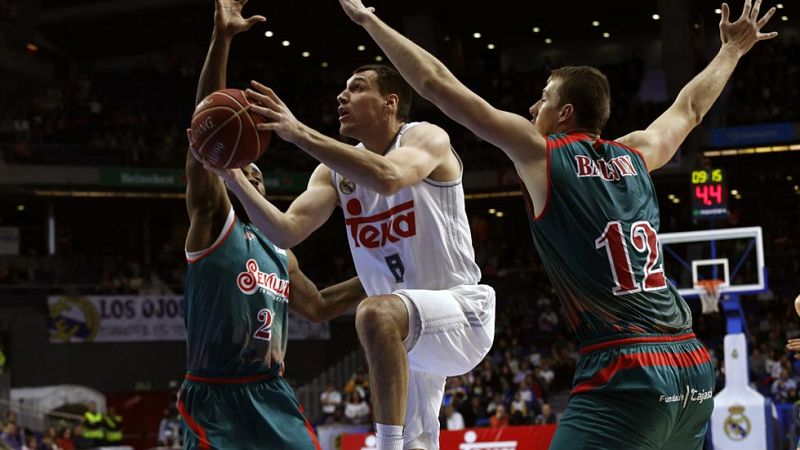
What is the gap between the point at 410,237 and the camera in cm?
539

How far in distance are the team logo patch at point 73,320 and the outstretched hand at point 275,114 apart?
2473cm

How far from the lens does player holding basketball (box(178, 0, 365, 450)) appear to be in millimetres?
5477

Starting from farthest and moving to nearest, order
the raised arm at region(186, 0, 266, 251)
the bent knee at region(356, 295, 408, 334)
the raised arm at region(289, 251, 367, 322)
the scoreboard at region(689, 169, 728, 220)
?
the scoreboard at region(689, 169, 728, 220) < the raised arm at region(289, 251, 367, 322) < the raised arm at region(186, 0, 266, 251) < the bent knee at region(356, 295, 408, 334)

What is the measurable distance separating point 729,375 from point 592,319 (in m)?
12.3

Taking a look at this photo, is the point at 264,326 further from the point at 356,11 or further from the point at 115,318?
the point at 115,318

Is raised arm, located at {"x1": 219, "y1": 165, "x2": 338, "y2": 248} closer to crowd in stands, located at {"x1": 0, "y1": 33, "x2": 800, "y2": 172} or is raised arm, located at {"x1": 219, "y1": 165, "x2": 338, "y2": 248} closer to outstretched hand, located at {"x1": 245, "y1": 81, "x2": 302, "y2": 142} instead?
outstretched hand, located at {"x1": 245, "y1": 81, "x2": 302, "y2": 142}

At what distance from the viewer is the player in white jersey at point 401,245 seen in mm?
4785

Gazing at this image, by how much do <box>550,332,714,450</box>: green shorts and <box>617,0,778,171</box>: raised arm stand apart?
991 mm

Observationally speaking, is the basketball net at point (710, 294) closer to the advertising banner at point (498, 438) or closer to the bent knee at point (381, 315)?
the advertising banner at point (498, 438)

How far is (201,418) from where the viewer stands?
5.54m

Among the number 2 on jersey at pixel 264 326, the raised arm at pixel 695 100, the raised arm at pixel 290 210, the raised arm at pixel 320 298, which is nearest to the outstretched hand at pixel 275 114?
the raised arm at pixel 290 210

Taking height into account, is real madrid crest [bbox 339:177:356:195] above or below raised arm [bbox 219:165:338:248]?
above

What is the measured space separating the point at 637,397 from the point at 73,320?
25991 mm

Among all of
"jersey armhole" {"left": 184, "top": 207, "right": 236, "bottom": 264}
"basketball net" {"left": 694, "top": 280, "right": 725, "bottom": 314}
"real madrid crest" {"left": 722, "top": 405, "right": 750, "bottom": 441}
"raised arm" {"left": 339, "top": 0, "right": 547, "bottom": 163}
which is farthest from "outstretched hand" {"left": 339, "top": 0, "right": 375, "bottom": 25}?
"basketball net" {"left": 694, "top": 280, "right": 725, "bottom": 314}
